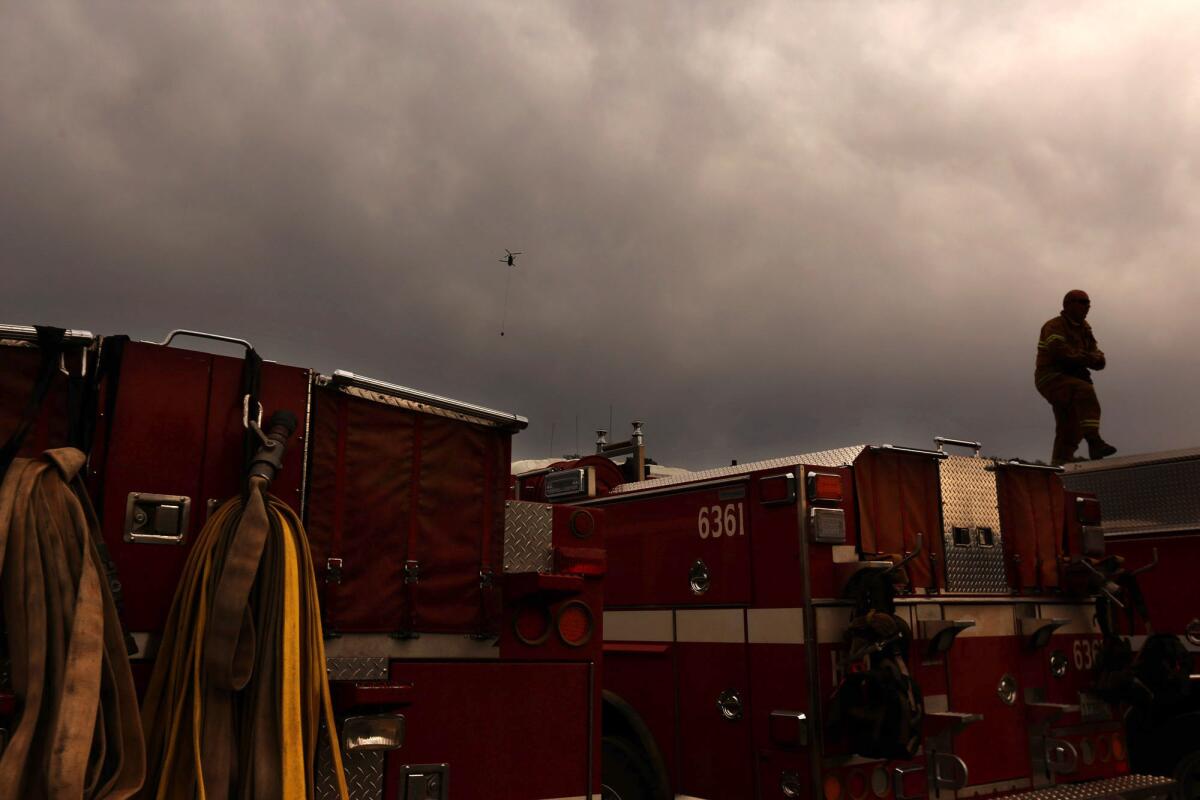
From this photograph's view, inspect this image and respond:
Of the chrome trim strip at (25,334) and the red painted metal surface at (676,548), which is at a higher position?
the chrome trim strip at (25,334)

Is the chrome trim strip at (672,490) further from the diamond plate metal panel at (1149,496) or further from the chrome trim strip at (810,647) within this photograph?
the diamond plate metal panel at (1149,496)

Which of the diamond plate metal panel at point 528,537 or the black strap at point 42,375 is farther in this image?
the diamond plate metal panel at point 528,537

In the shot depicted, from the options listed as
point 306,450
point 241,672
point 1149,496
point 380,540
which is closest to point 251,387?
point 306,450

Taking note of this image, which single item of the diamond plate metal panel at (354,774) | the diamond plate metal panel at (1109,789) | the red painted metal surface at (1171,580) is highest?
the red painted metal surface at (1171,580)

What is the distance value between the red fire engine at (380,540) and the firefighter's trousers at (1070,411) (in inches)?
274

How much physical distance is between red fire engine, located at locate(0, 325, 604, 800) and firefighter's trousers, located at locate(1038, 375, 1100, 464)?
22.9ft

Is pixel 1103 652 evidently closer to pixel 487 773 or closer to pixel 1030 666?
pixel 1030 666

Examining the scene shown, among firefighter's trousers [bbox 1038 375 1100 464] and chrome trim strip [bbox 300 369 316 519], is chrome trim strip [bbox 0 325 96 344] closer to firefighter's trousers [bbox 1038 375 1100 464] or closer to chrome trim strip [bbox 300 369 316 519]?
chrome trim strip [bbox 300 369 316 519]

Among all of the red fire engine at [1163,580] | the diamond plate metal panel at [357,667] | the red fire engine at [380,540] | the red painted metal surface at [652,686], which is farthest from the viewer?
the red fire engine at [1163,580]

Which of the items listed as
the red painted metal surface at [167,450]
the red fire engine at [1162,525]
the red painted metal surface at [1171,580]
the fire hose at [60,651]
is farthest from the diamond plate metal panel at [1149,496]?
the fire hose at [60,651]

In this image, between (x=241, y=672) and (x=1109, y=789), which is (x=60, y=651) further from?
(x=1109, y=789)

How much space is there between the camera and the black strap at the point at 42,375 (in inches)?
120

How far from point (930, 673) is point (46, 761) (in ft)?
15.2

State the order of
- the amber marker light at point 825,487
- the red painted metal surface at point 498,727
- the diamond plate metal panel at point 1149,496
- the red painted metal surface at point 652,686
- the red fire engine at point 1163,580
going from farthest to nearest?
the diamond plate metal panel at point 1149,496, the red fire engine at point 1163,580, the red painted metal surface at point 652,686, the amber marker light at point 825,487, the red painted metal surface at point 498,727
